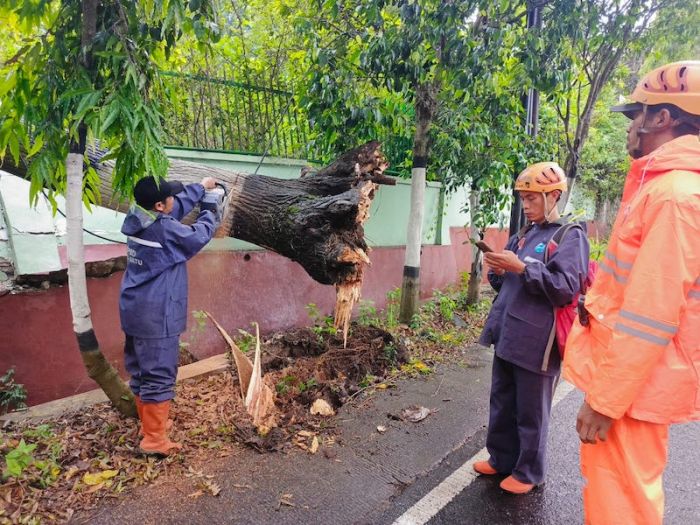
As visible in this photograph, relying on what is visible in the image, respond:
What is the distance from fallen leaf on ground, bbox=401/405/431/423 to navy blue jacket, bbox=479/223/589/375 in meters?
1.13

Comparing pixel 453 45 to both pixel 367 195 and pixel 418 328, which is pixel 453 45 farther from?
pixel 418 328

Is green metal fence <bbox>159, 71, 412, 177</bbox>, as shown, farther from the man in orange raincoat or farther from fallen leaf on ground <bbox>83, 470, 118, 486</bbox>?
the man in orange raincoat

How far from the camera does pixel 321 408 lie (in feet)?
11.6

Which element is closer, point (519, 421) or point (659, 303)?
point (659, 303)

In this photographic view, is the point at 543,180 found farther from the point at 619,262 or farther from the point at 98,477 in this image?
the point at 98,477

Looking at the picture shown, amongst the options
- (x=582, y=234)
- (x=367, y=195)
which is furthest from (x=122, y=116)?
(x=582, y=234)

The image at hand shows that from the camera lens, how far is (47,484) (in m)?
2.54

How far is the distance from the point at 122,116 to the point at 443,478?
2.82m

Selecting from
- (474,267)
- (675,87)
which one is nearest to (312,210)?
(675,87)

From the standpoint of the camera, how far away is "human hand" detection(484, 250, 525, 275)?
244 cm

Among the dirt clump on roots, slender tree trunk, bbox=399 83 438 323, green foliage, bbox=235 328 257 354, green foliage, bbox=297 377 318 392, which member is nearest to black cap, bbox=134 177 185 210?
the dirt clump on roots

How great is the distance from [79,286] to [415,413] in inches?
103

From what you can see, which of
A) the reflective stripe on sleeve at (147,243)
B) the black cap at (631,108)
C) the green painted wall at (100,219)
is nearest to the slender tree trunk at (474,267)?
the green painted wall at (100,219)

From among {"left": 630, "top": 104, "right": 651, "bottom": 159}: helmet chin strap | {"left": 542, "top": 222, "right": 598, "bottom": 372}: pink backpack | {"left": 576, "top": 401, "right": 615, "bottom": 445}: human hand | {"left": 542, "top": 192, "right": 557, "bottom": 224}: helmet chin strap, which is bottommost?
{"left": 576, "top": 401, "right": 615, "bottom": 445}: human hand
